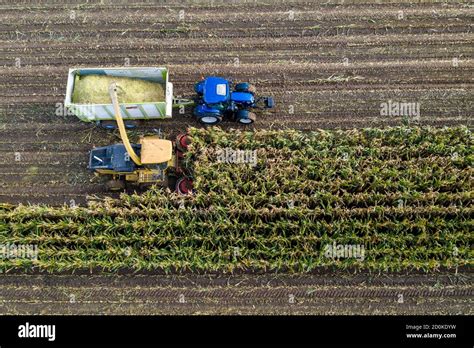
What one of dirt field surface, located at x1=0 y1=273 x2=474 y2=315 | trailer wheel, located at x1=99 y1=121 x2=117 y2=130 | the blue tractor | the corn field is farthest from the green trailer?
dirt field surface, located at x1=0 y1=273 x2=474 y2=315

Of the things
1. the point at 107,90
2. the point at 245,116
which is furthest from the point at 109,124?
the point at 245,116

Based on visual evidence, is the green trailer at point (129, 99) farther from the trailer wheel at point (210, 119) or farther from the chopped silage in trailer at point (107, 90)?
the trailer wheel at point (210, 119)

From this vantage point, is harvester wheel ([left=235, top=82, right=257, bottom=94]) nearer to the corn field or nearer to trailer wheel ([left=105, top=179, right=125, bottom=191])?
the corn field

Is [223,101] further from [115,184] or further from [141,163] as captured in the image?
[115,184]

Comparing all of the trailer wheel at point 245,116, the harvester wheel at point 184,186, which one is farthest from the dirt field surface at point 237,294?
the trailer wheel at point 245,116

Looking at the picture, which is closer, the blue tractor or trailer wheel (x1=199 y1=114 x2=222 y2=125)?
the blue tractor
